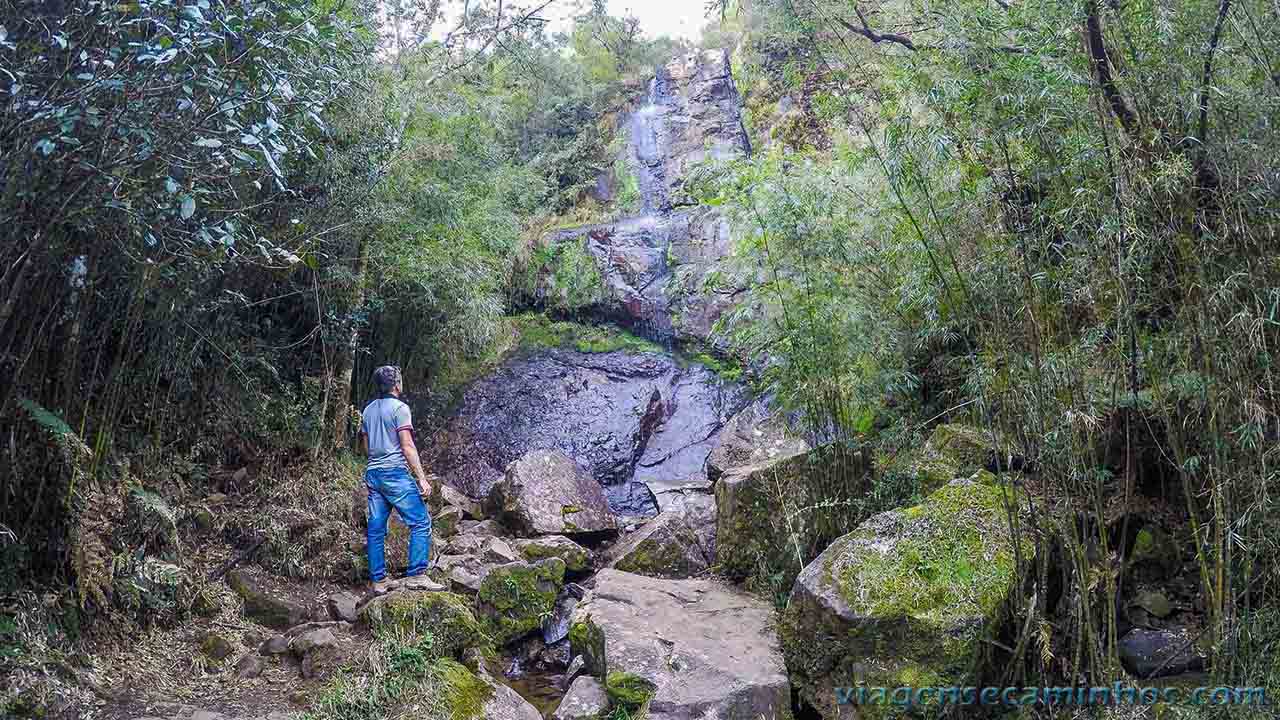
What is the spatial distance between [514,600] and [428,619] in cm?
102

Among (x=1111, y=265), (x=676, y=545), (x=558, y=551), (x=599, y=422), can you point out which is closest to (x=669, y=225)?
(x=599, y=422)

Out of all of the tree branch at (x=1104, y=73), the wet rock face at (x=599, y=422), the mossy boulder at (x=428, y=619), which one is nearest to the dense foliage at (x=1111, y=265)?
the tree branch at (x=1104, y=73)

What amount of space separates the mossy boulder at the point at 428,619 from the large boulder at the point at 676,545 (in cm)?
156

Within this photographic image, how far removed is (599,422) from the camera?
9.88 metres

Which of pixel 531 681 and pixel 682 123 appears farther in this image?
pixel 682 123

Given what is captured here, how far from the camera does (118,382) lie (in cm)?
402

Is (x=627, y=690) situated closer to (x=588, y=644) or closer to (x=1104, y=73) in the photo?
(x=588, y=644)

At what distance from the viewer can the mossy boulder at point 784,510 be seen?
4676mm

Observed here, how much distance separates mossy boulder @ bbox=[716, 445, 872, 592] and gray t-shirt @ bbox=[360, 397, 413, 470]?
2.18 metres

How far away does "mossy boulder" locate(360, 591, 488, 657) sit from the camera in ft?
Result: 12.8

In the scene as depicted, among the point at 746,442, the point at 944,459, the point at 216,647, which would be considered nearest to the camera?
the point at 216,647

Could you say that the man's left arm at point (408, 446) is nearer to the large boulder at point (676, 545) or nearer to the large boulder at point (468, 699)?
the large boulder at point (468, 699)

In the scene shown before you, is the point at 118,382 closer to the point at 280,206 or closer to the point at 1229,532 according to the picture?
the point at 280,206

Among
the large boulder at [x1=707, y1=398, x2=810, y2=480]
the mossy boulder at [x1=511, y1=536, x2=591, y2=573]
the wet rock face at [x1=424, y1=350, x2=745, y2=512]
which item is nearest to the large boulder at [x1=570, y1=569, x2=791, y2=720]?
the mossy boulder at [x1=511, y1=536, x2=591, y2=573]
